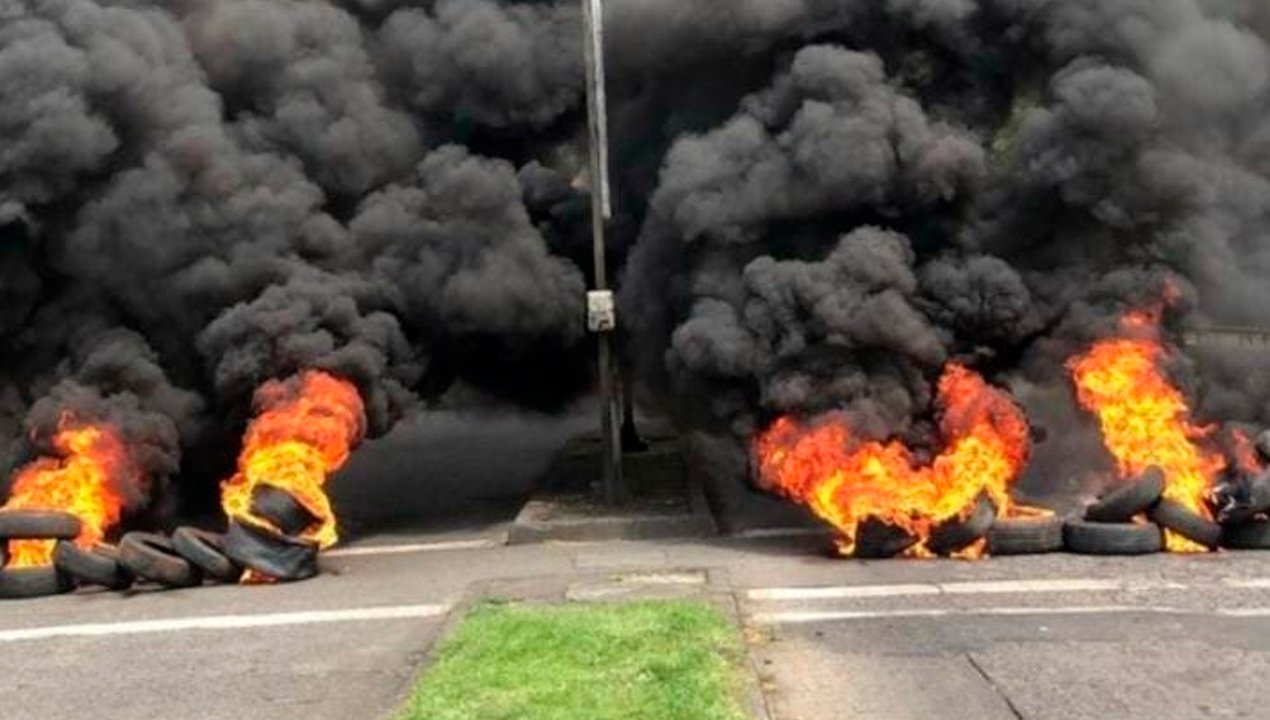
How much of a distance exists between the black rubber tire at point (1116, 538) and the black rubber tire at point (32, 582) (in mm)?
7010

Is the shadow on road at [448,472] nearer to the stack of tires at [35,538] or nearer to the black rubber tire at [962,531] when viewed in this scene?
the stack of tires at [35,538]

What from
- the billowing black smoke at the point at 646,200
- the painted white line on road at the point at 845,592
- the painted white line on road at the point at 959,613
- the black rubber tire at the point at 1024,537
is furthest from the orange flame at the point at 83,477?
the black rubber tire at the point at 1024,537

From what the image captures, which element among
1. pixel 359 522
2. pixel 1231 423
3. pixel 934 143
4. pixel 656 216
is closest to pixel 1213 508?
pixel 1231 423

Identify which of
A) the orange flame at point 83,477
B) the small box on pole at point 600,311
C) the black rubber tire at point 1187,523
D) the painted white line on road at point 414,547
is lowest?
the painted white line on road at point 414,547

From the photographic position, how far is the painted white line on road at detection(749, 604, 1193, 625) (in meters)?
7.83

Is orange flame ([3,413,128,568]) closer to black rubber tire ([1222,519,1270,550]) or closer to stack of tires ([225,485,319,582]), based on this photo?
stack of tires ([225,485,319,582])

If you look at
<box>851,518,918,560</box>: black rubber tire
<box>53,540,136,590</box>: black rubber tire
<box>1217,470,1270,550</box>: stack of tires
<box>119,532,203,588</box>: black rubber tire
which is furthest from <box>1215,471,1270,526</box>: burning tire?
<box>53,540,136,590</box>: black rubber tire

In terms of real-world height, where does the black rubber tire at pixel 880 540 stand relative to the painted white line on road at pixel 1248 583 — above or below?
above

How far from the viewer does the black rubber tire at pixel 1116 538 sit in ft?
30.6

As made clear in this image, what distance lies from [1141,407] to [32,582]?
801 centimetres

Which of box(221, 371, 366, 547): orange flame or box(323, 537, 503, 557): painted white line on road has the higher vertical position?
box(221, 371, 366, 547): orange flame

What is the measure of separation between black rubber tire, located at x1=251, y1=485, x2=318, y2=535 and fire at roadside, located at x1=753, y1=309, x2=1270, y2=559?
3435mm

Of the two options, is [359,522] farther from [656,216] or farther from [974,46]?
[974,46]

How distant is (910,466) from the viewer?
1002cm
